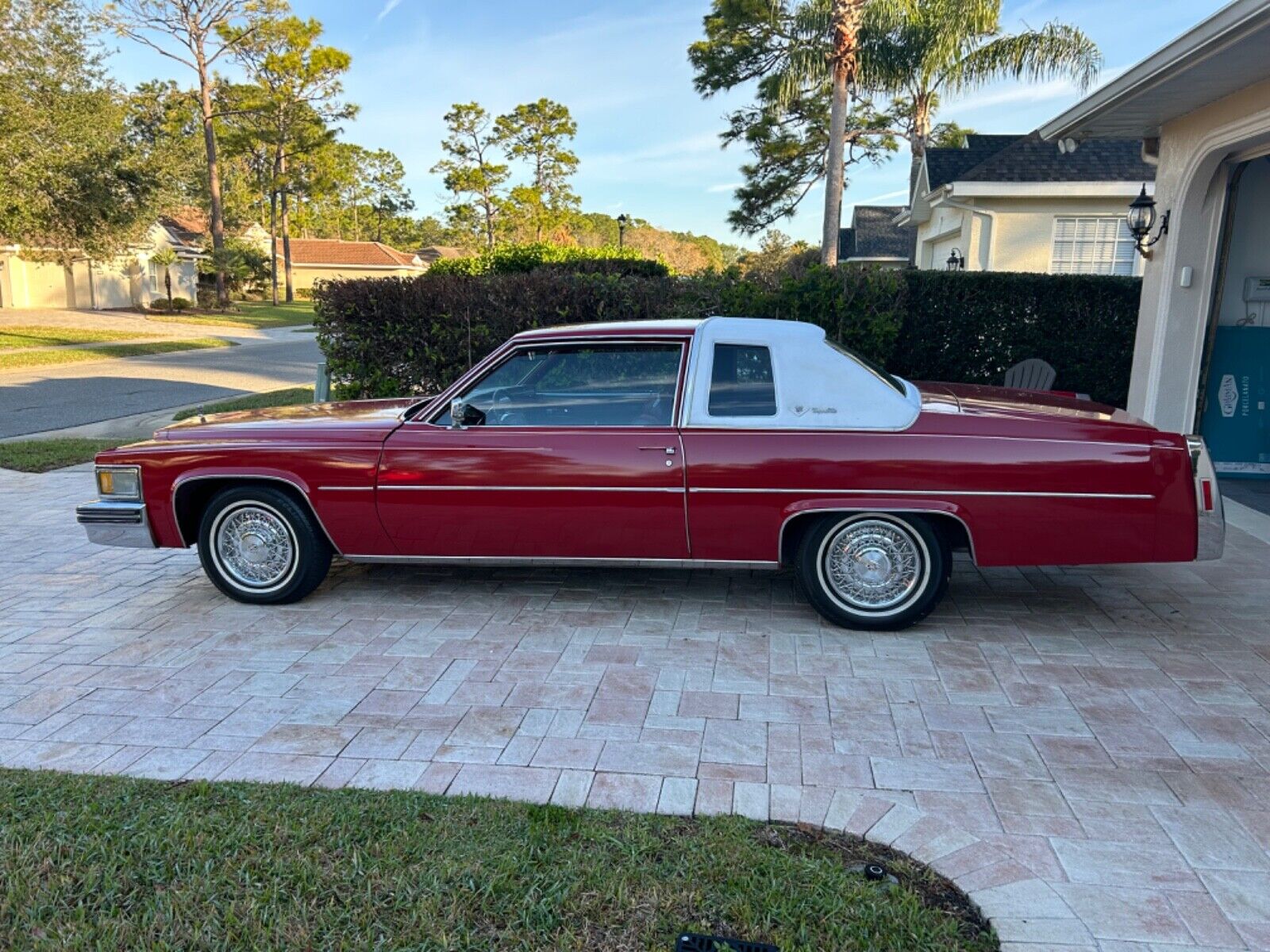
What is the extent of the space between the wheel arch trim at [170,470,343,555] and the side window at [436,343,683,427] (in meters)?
0.85

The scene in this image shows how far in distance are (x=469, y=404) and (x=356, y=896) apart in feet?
9.54

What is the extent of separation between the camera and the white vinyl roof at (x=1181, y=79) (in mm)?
5469

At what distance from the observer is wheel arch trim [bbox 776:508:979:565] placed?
4504mm

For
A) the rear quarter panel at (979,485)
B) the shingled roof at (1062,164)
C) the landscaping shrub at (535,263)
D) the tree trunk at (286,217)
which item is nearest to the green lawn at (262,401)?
the landscaping shrub at (535,263)

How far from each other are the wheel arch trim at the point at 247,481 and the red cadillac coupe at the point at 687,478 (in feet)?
0.04

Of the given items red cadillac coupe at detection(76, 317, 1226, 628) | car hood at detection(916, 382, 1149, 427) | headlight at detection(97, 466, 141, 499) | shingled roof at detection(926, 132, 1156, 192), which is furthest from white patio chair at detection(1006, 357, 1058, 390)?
shingled roof at detection(926, 132, 1156, 192)

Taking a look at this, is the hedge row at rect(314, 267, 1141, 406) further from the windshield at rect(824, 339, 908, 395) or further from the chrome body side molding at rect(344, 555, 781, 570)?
the chrome body side molding at rect(344, 555, 781, 570)

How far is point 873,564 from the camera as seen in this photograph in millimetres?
4734

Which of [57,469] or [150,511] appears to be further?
[57,469]

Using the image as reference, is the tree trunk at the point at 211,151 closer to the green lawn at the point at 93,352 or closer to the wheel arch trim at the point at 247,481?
the green lawn at the point at 93,352

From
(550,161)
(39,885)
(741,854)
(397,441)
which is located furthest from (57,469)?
(550,161)

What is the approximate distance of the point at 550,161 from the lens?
49.6 meters

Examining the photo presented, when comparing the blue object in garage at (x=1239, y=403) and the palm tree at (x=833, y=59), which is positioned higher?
the palm tree at (x=833, y=59)

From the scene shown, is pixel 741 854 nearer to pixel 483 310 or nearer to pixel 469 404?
pixel 469 404
